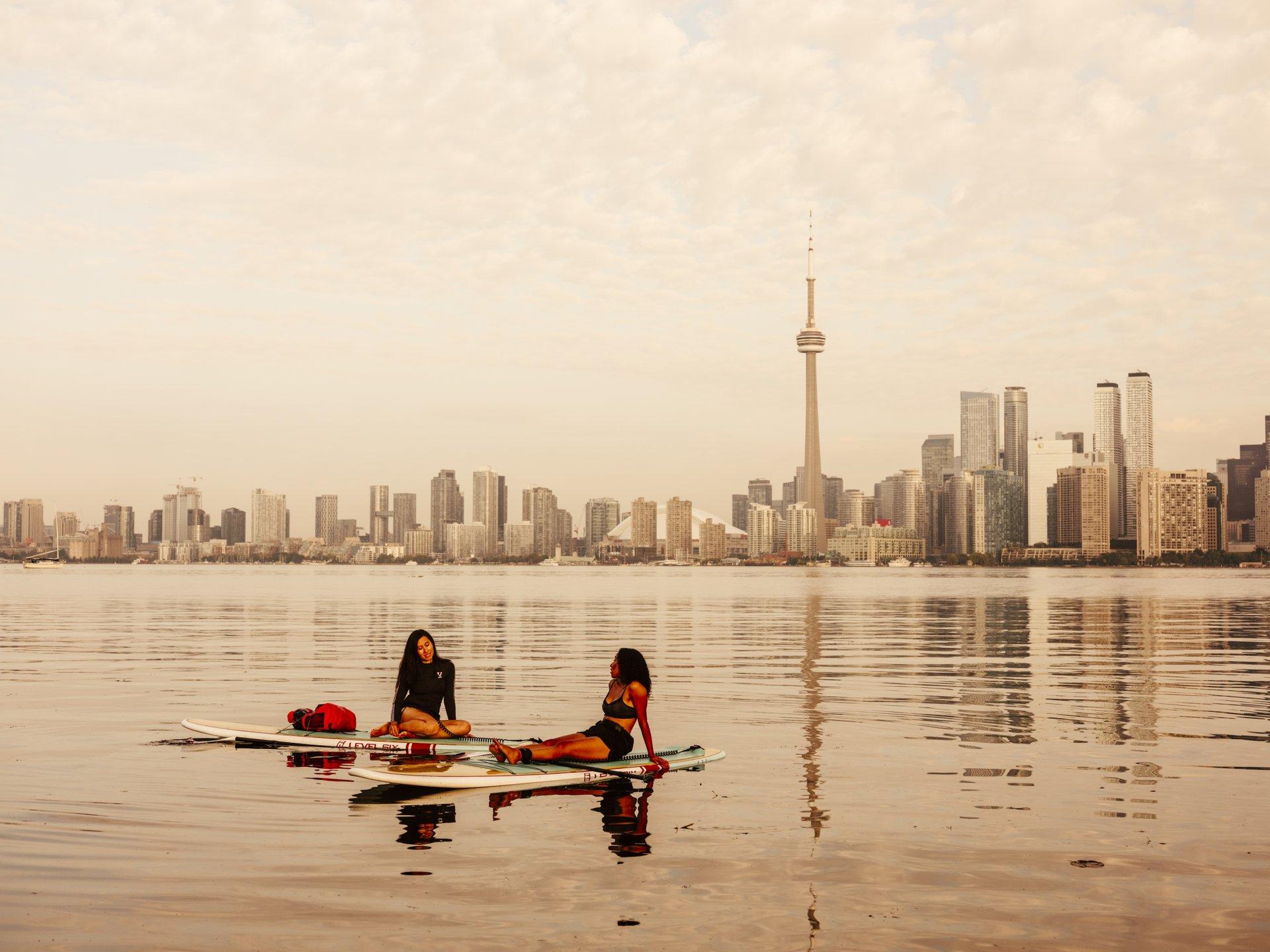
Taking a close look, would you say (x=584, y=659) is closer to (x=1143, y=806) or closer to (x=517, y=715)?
(x=517, y=715)

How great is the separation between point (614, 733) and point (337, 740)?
4.89 meters

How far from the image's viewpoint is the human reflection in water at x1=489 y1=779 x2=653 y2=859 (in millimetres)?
12648

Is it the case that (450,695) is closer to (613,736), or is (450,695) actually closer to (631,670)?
(613,736)

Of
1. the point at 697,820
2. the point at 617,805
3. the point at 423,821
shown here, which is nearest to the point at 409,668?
the point at 423,821

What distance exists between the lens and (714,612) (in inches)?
2869

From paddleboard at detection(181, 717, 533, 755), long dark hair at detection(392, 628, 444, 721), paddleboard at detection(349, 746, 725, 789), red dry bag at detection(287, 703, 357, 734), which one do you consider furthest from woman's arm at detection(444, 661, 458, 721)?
red dry bag at detection(287, 703, 357, 734)

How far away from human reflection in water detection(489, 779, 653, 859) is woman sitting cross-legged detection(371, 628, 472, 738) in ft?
8.11

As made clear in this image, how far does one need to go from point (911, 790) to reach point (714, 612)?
188 ft

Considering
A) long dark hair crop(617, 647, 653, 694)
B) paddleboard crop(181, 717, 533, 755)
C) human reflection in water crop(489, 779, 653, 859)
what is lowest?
human reflection in water crop(489, 779, 653, 859)

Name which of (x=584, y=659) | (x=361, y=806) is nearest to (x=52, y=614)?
(x=584, y=659)

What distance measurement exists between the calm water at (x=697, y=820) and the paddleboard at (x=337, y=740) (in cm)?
32

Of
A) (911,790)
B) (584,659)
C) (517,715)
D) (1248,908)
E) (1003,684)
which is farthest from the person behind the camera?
(584,659)

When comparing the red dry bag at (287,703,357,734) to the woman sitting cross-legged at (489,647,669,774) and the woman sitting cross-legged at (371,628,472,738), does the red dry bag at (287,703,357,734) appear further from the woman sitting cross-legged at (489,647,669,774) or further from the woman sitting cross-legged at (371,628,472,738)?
the woman sitting cross-legged at (489,647,669,774)

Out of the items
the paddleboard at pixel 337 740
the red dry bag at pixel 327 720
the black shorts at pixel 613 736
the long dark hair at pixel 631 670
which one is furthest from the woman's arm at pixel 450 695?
the long dark hair at pixel 631 670
